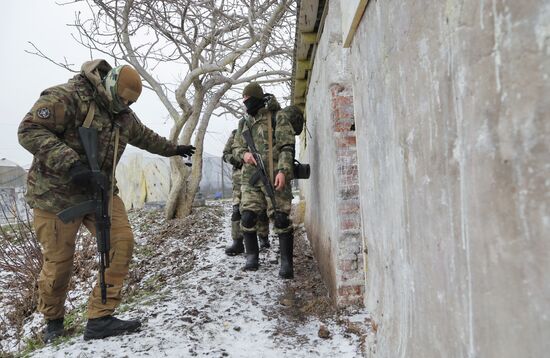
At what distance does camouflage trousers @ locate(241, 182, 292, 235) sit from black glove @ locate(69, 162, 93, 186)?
1.58m

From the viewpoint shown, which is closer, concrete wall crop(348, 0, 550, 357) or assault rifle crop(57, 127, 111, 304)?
concrete wall crop(348, 0, 550, 357)

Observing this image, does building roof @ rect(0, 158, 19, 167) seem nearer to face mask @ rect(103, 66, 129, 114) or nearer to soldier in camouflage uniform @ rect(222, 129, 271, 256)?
soldier in camouflage uniform @ rect(222, 129, 271, 256)

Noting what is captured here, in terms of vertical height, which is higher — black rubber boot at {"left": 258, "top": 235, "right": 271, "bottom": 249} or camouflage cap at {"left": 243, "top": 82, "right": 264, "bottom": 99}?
camouflage cap at {"left": 243, "top": 82, "right": 264, "bottom": 99}

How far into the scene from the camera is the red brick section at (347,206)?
2576 millimetres

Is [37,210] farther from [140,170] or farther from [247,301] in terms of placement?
[140,170]

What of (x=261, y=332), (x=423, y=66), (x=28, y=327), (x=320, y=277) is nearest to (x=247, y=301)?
(x=261, y=332)

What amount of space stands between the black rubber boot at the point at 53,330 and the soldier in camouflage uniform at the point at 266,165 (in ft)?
5.29

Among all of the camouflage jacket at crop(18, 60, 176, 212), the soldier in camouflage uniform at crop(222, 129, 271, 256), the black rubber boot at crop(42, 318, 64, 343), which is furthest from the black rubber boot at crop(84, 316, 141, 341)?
the soldier in camouflage uniform at crop(222, 129, 271, 256)

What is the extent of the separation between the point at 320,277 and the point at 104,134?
215 cm

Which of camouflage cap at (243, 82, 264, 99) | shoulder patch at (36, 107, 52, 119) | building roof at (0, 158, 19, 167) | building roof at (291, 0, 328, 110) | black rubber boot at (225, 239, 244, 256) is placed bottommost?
black rubber boot at (225, 239, 244, 256)

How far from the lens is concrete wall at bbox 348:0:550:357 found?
2.06 ft

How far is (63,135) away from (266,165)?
1.73 m

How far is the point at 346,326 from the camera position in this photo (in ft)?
8.01

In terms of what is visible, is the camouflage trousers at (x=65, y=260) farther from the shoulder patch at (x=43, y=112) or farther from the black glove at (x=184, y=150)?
the black glove at (x=184, y=150)
